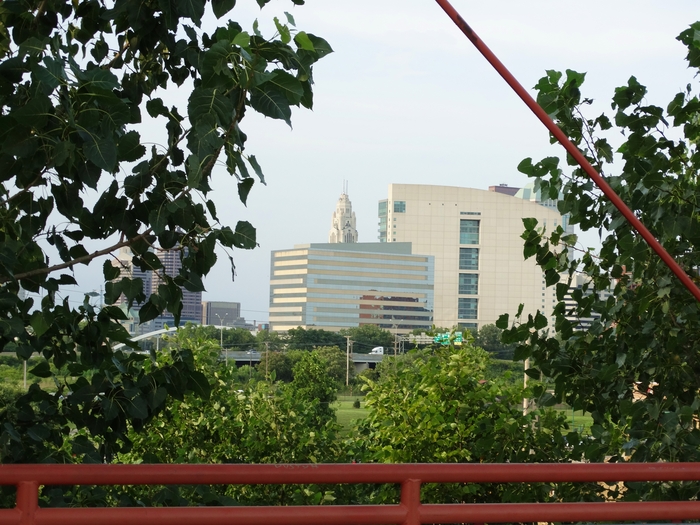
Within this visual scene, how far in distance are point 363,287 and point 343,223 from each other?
31898 millimetres

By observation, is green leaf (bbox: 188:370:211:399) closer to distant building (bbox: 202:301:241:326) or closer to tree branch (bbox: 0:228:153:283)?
tree branch (bbox: 0:228:153:283)

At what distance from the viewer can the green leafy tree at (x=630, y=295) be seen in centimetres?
279

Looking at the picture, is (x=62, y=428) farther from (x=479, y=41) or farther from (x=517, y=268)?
(x=517, y=268)

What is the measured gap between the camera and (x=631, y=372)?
3.11 m

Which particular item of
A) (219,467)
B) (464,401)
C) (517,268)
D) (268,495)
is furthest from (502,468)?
(517,268)

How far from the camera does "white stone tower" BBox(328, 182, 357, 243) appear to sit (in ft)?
490

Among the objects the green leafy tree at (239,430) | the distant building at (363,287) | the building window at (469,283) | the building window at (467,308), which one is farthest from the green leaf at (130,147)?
the building window at (469,283)

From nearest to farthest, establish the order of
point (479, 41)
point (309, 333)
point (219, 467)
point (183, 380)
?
point (219, 467) < point (479, 41) < point (183, 380) < point (309, 333)

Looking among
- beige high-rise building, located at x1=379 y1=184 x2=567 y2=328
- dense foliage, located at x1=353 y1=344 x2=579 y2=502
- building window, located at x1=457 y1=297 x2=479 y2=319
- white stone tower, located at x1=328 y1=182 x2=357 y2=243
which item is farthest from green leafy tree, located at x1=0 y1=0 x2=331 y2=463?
white stone tower, located at x1=328 y1=182 x2=357 y2=243

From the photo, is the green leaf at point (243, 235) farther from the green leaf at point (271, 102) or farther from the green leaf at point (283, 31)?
the green leaf at point (283, 31)

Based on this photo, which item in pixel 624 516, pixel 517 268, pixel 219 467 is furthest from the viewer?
pixel 517 268

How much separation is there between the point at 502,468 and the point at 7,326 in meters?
1.24

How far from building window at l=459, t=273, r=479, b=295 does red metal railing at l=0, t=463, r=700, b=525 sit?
388ft

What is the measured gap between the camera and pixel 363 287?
394 ft
